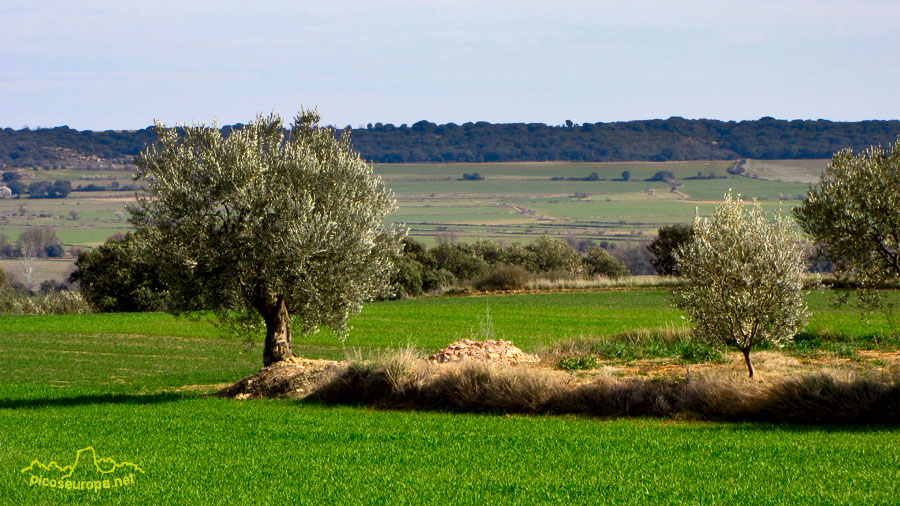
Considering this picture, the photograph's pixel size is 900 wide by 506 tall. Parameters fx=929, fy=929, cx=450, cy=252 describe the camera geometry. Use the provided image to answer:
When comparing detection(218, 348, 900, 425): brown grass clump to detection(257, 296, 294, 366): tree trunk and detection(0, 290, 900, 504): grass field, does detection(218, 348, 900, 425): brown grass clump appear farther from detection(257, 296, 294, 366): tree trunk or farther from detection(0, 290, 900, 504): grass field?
detection(257, 296, 294, 366): tree trunk

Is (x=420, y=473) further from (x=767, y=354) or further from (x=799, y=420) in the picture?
(x=767, y=354)

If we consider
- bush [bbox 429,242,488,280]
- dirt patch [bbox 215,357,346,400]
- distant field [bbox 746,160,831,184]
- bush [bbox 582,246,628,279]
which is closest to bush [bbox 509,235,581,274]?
bush [bbox 582,246,628,279]

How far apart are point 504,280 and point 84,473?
177ft

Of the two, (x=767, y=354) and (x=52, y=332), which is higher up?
(x=767, y=354)

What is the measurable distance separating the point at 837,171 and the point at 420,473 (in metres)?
19.1

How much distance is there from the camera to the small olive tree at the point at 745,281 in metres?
18.4

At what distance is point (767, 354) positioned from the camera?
21.7m

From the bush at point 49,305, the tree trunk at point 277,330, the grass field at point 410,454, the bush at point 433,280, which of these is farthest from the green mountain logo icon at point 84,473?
the bush at point 433,280

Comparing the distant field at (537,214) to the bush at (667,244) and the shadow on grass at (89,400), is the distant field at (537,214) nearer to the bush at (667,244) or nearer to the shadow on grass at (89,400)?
the bush at (667,244)

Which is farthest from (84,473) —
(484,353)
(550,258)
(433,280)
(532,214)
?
(532,214)

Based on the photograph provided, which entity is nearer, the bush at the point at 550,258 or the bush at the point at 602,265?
the bush at the point at 550,258

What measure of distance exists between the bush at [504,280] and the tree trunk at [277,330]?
136ft

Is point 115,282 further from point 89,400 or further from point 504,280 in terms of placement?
point 89,400

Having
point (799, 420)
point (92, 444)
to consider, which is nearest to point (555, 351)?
point (799, 420)
